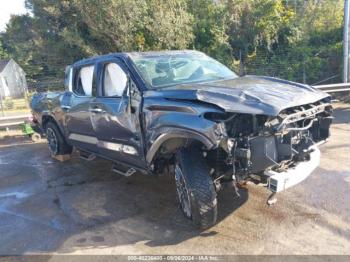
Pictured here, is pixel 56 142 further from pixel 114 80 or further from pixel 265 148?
pixel 265 148

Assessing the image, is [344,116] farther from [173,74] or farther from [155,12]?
[155,12]

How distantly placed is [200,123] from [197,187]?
0.66 metres

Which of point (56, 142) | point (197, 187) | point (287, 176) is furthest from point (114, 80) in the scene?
point (56, 142)

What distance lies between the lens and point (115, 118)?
482cm

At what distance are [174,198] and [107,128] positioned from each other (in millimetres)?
1326

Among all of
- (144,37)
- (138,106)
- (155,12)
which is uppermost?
(155,12)

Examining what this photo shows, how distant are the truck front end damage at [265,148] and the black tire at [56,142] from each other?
402 cm

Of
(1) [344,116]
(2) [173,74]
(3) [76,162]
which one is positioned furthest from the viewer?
(1) [344,116]

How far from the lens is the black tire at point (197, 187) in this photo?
3.70 metres

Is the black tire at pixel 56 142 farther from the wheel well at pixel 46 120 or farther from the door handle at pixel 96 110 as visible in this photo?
the door handle at pixel 96 110

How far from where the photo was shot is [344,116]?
382 inches

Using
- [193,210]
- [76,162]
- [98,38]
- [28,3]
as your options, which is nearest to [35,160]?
[76,162]

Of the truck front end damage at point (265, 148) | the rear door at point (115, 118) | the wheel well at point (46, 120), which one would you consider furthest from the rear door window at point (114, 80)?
the wheel well at point (46, 120)

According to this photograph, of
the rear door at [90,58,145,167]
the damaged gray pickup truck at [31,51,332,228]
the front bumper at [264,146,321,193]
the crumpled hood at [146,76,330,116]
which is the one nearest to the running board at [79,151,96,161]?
the damaged gray pickup truck at [31,51,332,228]
